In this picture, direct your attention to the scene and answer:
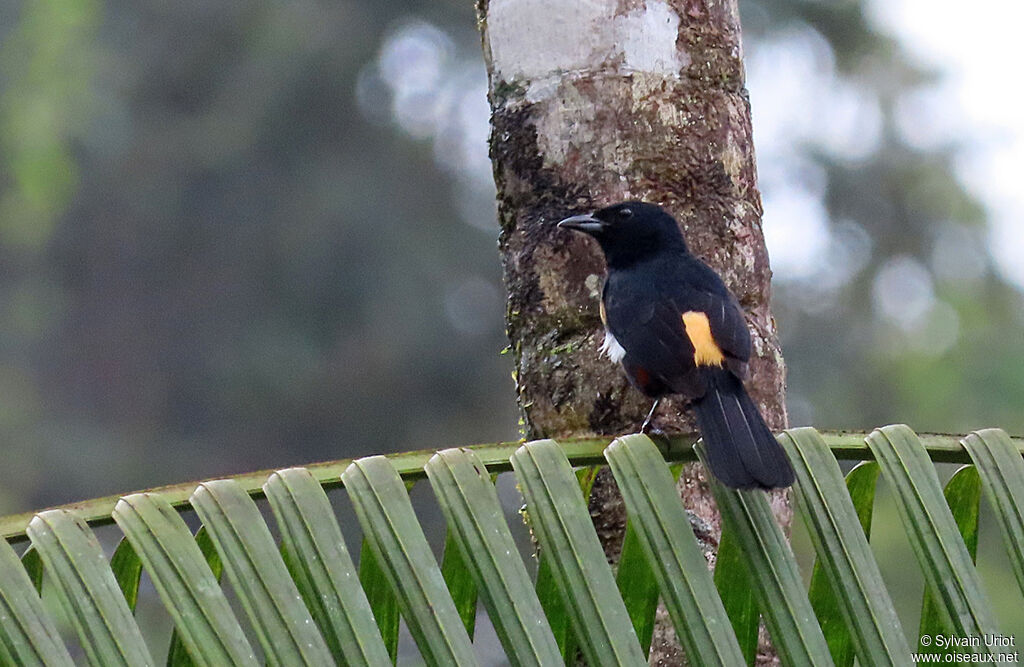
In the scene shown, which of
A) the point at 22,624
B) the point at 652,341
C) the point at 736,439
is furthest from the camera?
the point at 652,341

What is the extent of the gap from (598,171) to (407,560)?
1418 mm

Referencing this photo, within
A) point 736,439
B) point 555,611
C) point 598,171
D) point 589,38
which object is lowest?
point 555,611

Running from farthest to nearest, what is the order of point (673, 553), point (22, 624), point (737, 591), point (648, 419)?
1. point (648, 419)
2. point (737, 591)
3. point (673, 553)
4. point (22, 624)

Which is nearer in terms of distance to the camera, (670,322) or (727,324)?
(727,324)

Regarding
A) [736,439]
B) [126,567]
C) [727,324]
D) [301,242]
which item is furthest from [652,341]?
[301,242]

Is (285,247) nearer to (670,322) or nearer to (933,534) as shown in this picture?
(670,322)

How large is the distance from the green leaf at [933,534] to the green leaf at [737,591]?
0.28 meters

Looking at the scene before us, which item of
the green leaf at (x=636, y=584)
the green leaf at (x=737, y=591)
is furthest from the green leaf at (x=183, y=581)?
the green leaf at (x=737, y=591)

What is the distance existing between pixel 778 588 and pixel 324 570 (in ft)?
2.45

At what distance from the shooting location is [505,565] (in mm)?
2182

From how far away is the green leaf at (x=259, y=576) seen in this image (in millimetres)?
2078

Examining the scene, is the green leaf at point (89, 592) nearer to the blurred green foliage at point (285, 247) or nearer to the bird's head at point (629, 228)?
the bird's head at point (629, 228)

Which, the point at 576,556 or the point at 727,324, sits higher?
the point at 727,324

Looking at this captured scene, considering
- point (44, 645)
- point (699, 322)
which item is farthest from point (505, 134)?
point (44, 645)
